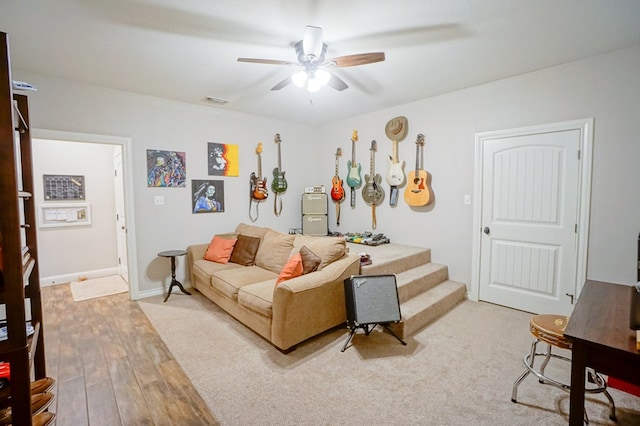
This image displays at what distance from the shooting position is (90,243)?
4719 mm

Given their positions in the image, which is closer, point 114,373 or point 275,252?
point 114,373

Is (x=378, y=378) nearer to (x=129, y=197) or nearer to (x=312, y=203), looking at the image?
(x=312, y=203)

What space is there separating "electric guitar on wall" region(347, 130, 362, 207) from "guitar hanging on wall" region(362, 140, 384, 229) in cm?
15

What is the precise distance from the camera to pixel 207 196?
168 inches

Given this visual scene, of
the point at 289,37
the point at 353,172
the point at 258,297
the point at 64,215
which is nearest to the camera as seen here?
the point at 289,37

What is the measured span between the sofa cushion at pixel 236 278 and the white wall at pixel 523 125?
209cm

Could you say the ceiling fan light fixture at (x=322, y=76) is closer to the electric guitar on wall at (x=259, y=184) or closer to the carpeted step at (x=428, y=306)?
the carpeted step at (x=428, y=306)

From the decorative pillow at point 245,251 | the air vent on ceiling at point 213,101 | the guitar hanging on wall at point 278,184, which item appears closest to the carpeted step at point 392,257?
the decorative pillow at point 245,251

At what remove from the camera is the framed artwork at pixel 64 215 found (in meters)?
4.35

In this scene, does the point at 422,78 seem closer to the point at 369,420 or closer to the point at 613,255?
the point at 613,255

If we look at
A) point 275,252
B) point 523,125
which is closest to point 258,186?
point 275,252

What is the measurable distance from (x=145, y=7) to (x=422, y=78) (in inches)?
102

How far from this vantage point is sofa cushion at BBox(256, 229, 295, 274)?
3.47 meters

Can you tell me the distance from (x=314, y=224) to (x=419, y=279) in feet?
7.07
